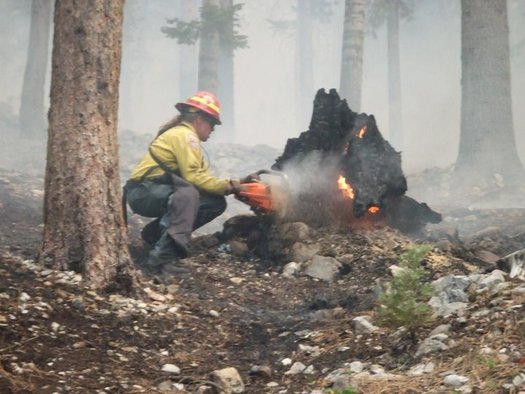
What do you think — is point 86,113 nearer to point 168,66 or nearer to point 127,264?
point 127,264

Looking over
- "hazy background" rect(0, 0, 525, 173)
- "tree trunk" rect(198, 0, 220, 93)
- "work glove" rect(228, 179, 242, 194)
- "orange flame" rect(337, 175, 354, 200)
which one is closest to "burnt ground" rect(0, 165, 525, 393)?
"orange flame" rect(337, 175, 354, 200)

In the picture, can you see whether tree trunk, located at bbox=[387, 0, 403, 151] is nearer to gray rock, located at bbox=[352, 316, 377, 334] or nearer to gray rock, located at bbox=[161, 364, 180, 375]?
gray rock, located at bbox=[352, 316, 377, 334]

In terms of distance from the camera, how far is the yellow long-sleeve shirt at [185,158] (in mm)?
6480

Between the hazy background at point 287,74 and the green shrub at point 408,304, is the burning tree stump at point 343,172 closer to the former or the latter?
the green shrub at point 408,304

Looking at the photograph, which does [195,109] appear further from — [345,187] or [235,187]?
[345,187]

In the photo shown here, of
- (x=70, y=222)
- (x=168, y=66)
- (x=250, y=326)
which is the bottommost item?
(x=250, y=326)

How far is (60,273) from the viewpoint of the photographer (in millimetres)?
4723

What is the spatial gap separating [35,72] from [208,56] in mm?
4947

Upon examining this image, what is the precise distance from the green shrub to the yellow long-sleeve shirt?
2.97m

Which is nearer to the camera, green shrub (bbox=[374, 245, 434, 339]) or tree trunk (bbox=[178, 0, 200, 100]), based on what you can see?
green shrub (bbox=[374, 245, 434, 339])

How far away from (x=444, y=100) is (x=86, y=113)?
1202 inches

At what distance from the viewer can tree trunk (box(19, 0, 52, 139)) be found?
18.3 meters

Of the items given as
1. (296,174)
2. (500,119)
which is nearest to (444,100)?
(500,119)

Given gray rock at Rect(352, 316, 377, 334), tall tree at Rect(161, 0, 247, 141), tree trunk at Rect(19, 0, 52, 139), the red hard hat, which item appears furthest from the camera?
tall tree at Rect(161, 0, 247, 141)
